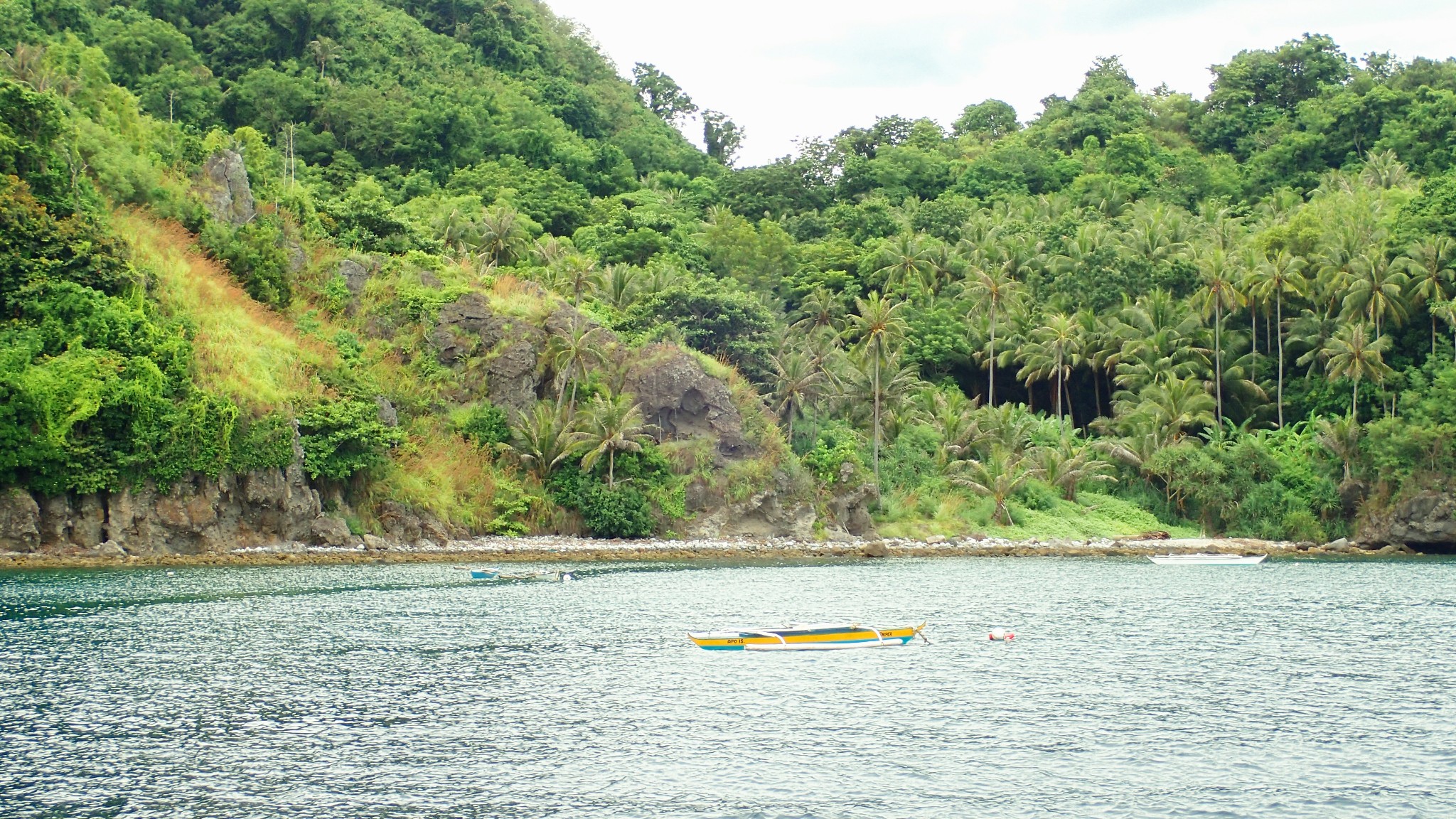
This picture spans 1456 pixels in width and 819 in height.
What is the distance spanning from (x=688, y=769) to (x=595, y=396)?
169 ft

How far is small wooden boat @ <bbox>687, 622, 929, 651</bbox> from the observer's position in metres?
35.8

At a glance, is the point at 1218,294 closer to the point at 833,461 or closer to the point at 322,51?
the point at 833,461

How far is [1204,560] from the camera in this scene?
6950cm

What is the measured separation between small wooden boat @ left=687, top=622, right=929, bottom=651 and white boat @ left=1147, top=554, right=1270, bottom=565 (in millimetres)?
36473

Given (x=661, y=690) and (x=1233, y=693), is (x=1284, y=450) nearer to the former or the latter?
(x=1233, y=693)

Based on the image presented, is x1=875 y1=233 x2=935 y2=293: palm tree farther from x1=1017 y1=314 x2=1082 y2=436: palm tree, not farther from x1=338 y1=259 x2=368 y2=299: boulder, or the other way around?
x1=338 y1=259 x2=368 y2=299: boulder

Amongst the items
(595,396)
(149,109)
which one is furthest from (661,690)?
(149,109)

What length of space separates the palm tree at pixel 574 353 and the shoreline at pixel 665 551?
967 centimetres

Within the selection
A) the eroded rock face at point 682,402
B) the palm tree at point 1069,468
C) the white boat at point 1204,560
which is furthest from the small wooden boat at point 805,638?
the palm tree at point 1069,468

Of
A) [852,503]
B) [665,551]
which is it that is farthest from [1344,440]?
[665,551]

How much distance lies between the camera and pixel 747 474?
7544 cm

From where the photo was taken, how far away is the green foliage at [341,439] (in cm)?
6288

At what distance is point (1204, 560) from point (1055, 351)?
26088 mm

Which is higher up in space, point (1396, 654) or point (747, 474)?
point (747, 474)
